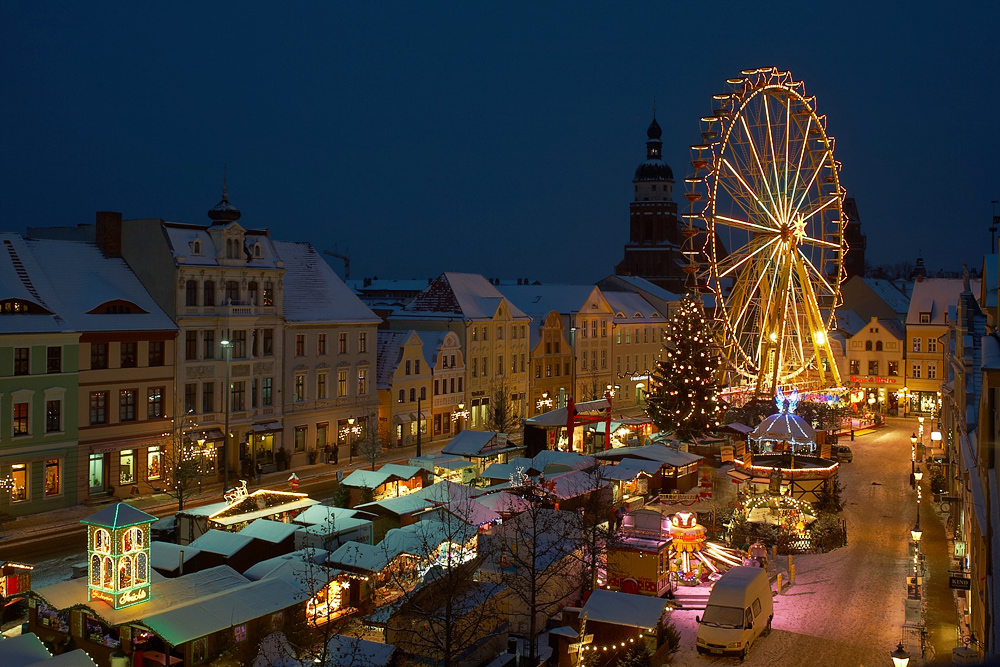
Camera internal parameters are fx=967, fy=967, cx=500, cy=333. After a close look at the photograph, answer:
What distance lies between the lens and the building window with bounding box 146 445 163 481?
41531mm

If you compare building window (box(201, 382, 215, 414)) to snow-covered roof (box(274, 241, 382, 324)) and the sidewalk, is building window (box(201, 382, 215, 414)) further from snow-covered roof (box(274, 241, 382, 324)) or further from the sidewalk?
snow-covered roof (box(274, 241, 382, 324))

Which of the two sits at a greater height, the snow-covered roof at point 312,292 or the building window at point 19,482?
the snow-covered roof at point 312,292

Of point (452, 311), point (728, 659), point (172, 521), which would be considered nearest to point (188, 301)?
point (172, 521)

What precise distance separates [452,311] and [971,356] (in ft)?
138

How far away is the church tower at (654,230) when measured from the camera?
118812mm

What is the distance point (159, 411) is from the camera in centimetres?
4247

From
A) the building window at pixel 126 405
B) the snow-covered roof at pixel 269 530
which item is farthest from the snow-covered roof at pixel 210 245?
the snow-covered roof at pixel 269 530

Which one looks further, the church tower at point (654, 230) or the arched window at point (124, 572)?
the church tower at point (654, 230)

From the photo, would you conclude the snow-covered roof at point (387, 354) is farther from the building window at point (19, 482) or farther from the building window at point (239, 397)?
→ the building window at point (19, 482)

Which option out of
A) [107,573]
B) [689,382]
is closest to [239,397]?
[689,382]

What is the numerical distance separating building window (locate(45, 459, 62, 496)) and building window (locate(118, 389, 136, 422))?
11.2 ft

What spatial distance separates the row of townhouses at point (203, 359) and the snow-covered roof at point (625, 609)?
798 inches

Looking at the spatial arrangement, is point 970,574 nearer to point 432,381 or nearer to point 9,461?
point 9,461

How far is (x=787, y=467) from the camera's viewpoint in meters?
40.8
